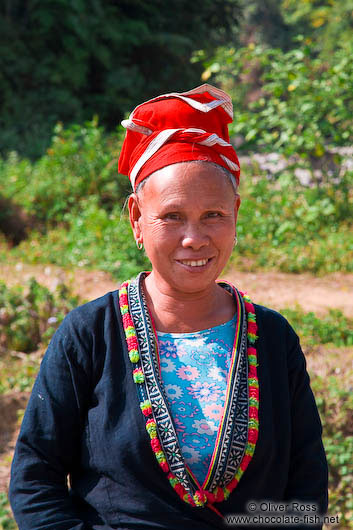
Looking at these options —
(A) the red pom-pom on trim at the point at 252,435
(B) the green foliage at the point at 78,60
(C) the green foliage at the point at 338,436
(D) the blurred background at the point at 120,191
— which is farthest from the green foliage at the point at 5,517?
(B) the green foliage at the point at 78,60

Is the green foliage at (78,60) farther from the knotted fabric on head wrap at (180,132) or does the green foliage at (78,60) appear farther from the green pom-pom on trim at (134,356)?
the green pom-pom on trim at (134,356)

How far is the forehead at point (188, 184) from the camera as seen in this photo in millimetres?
1623

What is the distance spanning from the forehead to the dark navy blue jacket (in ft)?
1.28

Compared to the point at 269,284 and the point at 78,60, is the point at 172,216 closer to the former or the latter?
the point at 269,284

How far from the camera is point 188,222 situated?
5.42 feet

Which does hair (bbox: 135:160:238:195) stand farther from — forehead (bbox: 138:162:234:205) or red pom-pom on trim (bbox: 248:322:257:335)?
red pom-pom on trim (bbox: 248:322:257:335)

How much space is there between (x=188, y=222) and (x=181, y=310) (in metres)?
0.28

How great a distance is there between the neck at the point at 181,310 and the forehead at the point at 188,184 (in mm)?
273

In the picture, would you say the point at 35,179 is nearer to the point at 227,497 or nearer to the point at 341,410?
the point at 341,410

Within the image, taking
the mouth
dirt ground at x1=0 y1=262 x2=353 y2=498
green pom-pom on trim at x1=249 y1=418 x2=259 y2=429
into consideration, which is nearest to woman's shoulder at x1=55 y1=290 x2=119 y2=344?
the mouth

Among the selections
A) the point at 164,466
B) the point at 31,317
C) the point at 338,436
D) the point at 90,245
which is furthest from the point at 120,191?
the point at 164,466

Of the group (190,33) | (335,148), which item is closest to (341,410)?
(335,148)

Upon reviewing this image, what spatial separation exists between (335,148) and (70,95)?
288 inches

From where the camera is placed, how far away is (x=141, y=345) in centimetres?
170
